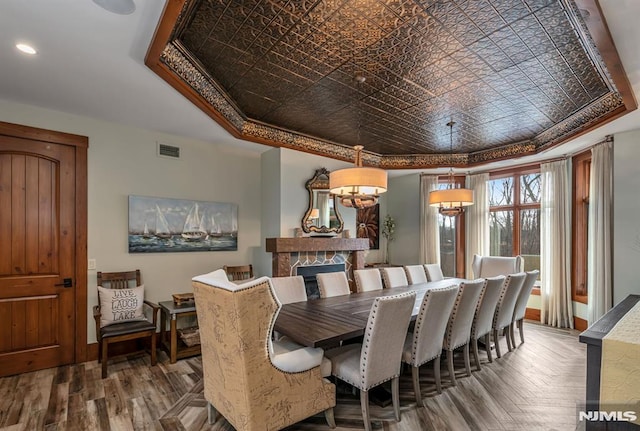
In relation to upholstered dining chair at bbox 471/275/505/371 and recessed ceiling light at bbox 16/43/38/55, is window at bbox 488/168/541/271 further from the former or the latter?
recessed ceiling light at bbox 16/43/38/55

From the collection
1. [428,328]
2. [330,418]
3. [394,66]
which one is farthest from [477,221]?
[330,418]

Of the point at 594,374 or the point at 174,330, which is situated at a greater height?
the point at 594,374

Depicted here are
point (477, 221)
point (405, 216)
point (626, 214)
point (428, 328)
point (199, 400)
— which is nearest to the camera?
point (428, 328)

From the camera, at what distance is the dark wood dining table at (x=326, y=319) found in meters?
2.25

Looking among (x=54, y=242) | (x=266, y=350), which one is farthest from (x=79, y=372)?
(x=266, y=350)

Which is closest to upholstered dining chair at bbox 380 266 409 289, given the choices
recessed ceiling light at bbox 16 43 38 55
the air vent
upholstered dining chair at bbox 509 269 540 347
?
upholstered dining chair at bbox 509 269 540 347

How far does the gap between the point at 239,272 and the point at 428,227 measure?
374 cm

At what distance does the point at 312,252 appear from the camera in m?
4.91

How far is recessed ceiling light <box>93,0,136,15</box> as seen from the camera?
69.2 inches

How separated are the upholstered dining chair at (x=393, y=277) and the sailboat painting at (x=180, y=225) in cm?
215

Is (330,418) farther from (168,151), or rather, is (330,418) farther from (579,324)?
(579,324)

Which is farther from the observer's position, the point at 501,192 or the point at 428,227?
the point at 428,227

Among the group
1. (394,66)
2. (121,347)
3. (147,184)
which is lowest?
(121,347)

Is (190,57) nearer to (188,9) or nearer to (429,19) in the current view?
(188,9)
